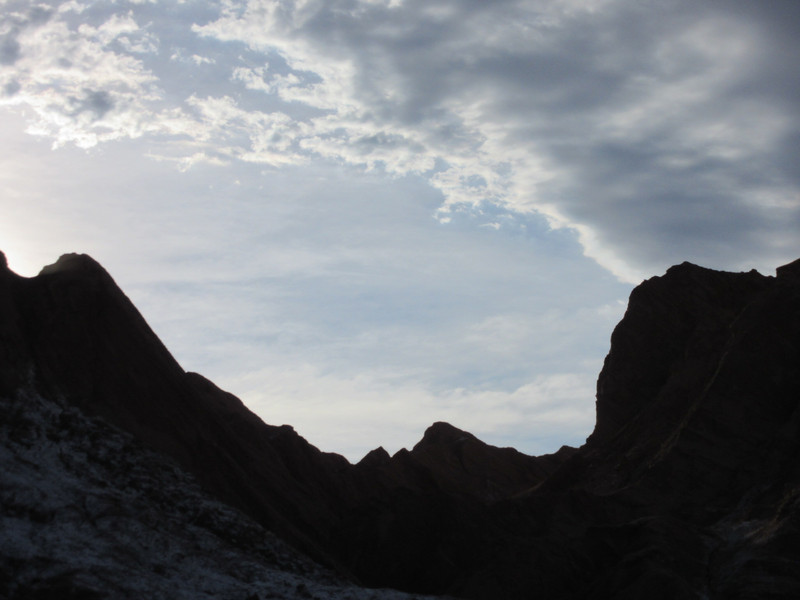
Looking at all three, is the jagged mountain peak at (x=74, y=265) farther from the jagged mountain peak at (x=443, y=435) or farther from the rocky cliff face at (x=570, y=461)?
the jagged mountain peak at (x=443, y=435)

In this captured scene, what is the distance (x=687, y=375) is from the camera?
59812mm

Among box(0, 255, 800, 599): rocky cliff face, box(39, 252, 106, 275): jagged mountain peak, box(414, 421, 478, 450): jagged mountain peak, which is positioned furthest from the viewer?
box(414, 421, 478, 450): jagged mountain peak

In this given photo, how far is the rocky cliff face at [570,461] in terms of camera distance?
4244cm

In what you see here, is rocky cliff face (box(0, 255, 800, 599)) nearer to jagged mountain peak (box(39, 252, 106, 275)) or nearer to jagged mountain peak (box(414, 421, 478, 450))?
jagged mountain peak (box(39, 252, 106, 275))

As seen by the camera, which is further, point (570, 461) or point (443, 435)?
point (443, 435)

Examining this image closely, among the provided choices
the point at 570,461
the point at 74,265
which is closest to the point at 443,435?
the point at 570,461

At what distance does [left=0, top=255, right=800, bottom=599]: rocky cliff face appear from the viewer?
1671 inches

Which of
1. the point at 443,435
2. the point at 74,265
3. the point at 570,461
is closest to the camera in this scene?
the point at 74,265

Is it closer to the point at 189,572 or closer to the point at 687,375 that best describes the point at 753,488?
the point at 687,375

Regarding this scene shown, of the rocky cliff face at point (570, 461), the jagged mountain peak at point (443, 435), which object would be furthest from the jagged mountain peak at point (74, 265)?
the jagged mountain peak at point (443, 435)

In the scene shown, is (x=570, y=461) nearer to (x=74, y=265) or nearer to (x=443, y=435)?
(x=443, y=435)

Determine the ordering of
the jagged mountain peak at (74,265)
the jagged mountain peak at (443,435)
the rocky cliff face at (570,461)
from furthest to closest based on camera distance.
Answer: the jagged mountain peak at (443,435) → the jagged mountain peak at (74,265) → the rocky cliff face at (570,461)

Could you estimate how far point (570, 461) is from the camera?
62594mm

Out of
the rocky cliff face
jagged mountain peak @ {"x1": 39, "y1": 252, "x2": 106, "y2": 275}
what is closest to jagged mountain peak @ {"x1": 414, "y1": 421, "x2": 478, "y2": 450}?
the rocky cliff face
